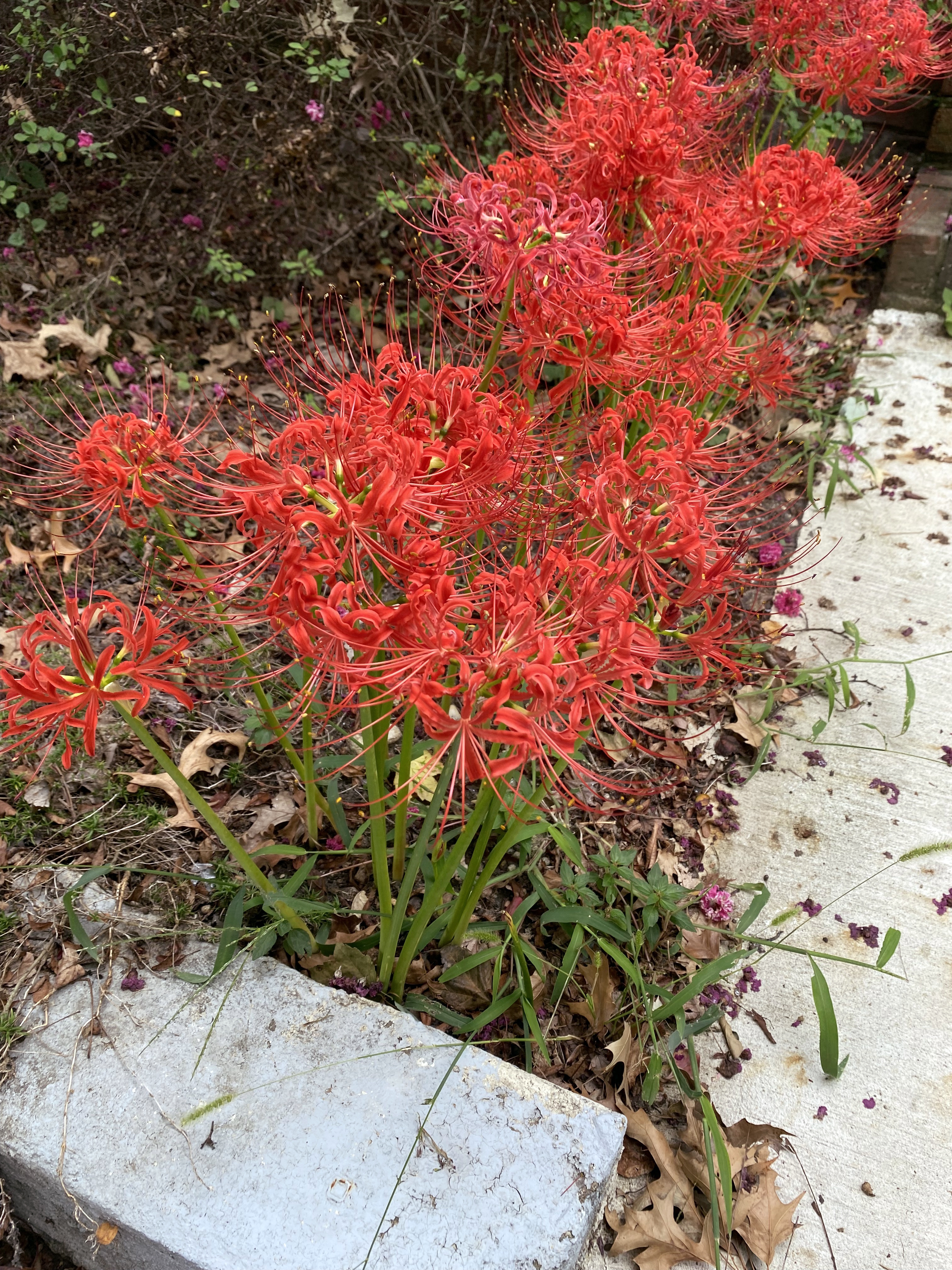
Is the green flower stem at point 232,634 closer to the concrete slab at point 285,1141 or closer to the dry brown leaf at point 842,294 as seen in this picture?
the concrete slab at point 285,1141

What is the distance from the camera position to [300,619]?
1.11 metres

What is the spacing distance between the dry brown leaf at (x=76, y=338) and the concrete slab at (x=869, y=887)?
275 cm

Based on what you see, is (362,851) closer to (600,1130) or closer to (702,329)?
(600,1130)

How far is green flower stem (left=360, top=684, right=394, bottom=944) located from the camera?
1347 millimetres

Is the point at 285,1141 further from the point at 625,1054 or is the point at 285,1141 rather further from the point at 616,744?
the point at 616,744

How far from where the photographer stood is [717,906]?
2105 mm

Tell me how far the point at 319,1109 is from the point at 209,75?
3795mm

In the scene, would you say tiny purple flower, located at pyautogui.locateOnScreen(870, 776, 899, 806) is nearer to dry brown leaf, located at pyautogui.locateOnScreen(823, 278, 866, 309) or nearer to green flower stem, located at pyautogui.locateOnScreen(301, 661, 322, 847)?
green flower stem, located at pyautogui.locateOnScreen(301, 661, 322, 847)

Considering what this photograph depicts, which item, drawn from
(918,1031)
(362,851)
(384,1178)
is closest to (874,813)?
(918,1031)

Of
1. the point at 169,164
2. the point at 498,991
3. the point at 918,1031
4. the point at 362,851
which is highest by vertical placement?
the point at 169,164

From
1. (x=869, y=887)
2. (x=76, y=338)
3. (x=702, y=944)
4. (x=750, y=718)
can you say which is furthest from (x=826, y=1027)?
(x=76, y=338)

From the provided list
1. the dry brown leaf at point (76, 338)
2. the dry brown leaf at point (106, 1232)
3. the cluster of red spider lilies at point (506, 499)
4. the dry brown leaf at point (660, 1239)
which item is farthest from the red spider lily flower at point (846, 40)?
the dry brown leaf at point (106, 1232)

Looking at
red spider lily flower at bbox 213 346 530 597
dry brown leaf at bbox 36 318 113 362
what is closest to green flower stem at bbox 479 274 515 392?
red spider lily flower at bbox 213 346 530 597

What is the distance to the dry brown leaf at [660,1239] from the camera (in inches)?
62.5
